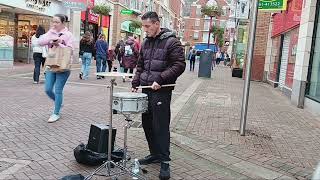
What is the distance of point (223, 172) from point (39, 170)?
2.12 meters

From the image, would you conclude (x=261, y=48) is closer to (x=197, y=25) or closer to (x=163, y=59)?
(x=163, y=59)

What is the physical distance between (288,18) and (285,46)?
1.39 meters

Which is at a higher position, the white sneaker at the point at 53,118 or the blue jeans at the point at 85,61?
the blue jeans at the point at 85,61

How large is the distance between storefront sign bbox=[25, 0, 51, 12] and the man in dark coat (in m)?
16.7

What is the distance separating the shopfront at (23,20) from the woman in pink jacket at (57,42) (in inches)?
508

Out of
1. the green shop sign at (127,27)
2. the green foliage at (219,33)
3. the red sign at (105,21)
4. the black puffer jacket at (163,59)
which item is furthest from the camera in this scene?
the green foliage at (219,33)

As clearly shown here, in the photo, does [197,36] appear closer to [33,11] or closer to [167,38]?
[33,11]

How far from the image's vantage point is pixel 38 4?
819 inches

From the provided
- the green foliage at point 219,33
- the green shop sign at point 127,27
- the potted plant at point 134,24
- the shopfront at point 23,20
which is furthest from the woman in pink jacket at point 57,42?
the green foliage at point 219,33

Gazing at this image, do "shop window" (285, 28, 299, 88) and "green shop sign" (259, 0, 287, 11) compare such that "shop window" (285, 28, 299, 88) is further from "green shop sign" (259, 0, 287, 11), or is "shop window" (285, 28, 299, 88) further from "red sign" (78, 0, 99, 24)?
"red sign" (78, 0, 99, 24)

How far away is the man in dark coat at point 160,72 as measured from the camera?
443 cm

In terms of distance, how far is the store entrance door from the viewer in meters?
21.6

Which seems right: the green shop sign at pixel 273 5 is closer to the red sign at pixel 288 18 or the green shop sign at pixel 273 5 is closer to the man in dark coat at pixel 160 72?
the man in dark coat at pixel 160 72

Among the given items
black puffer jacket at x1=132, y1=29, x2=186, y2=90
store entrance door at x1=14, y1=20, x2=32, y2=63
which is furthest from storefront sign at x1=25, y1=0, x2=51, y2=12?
black puffer jacket at x1=132, y1=29, x2=186, y2=90
